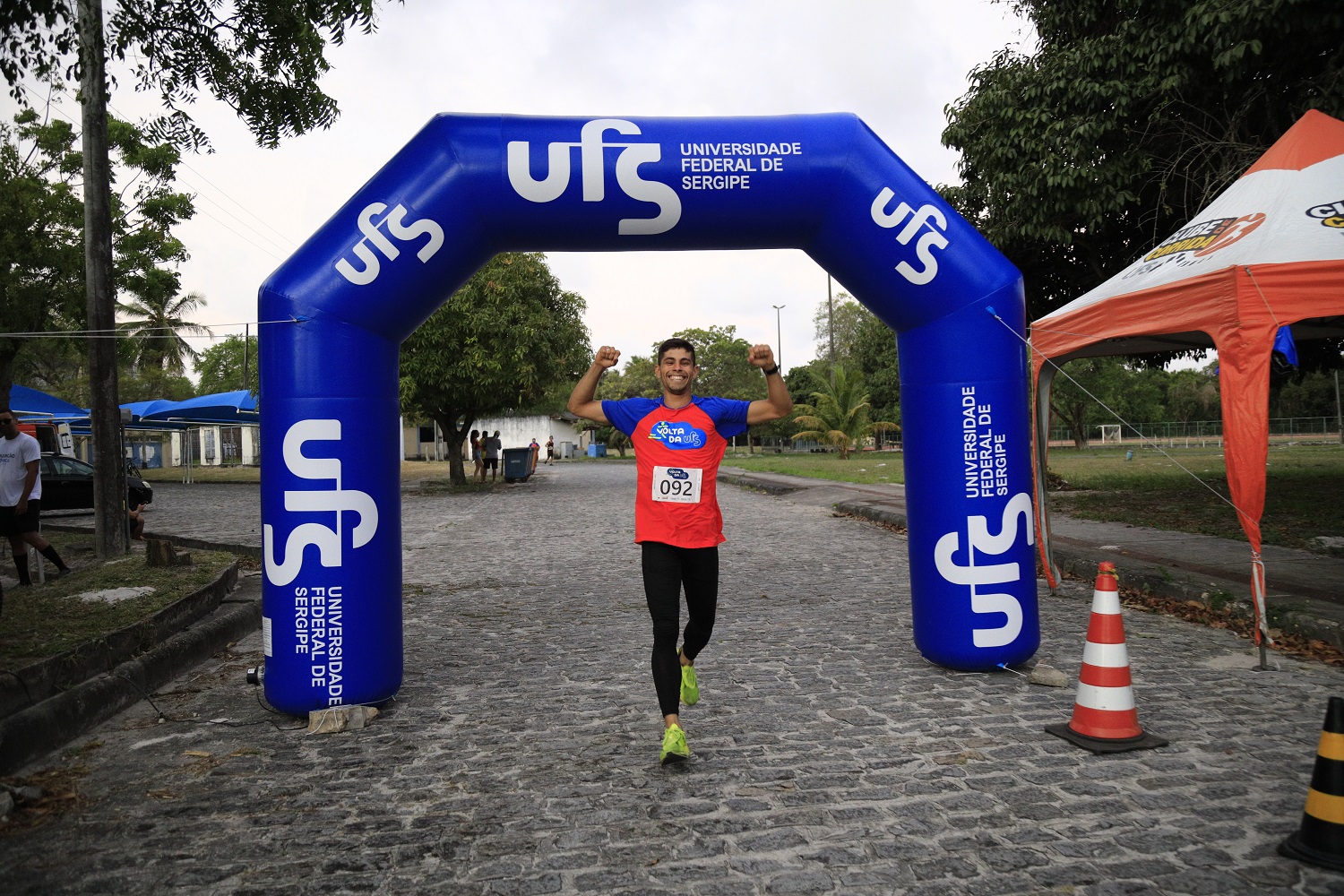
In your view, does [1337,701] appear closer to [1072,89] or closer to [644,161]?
[644,161]

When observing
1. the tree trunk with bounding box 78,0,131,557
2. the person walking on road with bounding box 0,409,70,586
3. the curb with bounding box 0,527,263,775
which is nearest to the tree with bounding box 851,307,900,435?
the tree trunk with bounding box 78,0,131,557

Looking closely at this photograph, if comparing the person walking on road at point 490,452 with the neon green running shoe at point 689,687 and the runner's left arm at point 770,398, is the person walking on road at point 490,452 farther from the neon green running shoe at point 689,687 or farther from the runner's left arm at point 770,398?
the runner's left arm at point 770,398

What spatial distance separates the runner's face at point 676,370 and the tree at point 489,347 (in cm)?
1793

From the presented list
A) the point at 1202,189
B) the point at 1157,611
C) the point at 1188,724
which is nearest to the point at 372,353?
the point at 1188,724

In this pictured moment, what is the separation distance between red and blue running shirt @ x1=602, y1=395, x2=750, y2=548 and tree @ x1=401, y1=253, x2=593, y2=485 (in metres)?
17.9

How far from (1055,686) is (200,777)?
14.7 ft

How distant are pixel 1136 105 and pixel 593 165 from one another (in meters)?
9.44

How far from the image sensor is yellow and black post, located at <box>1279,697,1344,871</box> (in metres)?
2.87

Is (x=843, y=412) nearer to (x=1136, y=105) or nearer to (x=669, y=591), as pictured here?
(x=1136, y=105)

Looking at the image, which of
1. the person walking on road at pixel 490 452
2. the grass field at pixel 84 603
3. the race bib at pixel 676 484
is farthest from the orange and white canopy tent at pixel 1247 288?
the person walking on road at pixel 490 452

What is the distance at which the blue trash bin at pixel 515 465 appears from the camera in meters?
29.9

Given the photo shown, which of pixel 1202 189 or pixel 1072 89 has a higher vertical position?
pixel 1072 89

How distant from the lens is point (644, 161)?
5.07 meters

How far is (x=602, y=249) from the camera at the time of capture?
5441mm
